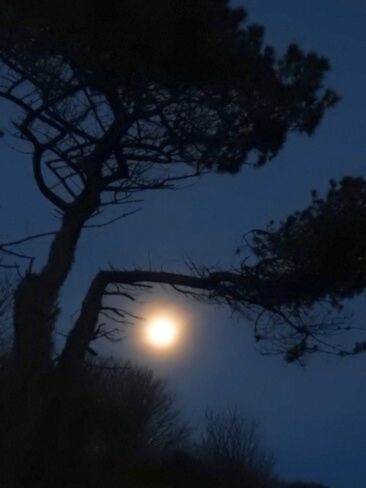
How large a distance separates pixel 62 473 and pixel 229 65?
499 cm

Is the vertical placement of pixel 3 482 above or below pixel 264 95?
below

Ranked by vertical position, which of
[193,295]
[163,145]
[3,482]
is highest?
[163,145]

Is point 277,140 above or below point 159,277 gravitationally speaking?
above

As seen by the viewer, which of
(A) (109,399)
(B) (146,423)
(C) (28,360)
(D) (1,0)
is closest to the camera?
(D) (1,0)

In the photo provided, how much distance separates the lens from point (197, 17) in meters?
15.7

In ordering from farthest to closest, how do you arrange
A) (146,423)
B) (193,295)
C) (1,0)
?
(146,423)
(193,295)
(1,0)

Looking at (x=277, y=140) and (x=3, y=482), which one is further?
(x=277, y=140)

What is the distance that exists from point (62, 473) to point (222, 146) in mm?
4187

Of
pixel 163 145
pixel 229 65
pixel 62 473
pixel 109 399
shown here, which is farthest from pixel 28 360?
pixel 109 399

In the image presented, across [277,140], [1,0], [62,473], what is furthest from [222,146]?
[62,473]

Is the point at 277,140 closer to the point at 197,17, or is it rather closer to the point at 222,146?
the point at 222,146

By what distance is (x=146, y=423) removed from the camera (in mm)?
28656

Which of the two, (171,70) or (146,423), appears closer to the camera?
(171,70)

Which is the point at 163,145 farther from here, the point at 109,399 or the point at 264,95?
the point at 109,399
